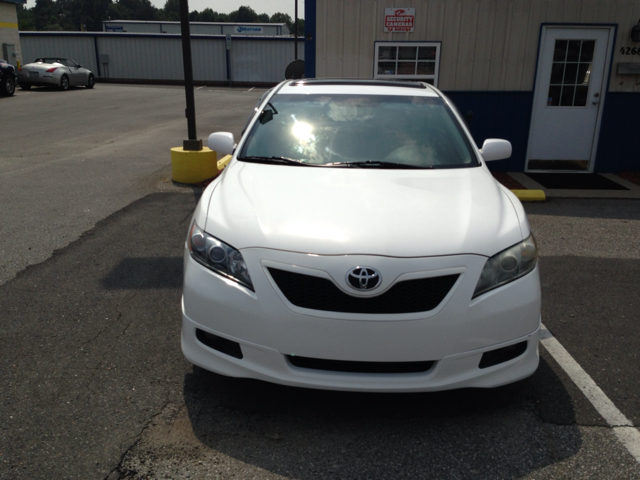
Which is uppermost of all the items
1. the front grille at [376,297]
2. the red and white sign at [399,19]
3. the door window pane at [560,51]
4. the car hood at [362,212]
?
the red and white sign at [399,19]

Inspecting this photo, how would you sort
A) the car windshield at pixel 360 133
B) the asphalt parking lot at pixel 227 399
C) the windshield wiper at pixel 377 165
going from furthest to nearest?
1. the car windshield at pixel 360 133
2. the windshield wiper at pixel 377 165
3. the asphalt parking lot at pixel 227 399

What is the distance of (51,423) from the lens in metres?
2.95

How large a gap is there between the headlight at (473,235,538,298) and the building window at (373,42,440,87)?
6778 millimetres

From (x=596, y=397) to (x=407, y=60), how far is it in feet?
23.1

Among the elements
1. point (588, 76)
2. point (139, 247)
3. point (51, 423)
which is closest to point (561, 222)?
point (588, 76)

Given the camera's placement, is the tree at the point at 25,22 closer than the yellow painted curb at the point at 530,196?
No

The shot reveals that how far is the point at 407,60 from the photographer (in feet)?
30.3

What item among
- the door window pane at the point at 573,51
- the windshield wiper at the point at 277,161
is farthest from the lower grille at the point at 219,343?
the door window pane at the point at 573,51

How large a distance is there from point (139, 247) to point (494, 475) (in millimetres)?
4112

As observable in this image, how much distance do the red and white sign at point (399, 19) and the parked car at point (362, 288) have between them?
633 centimetres

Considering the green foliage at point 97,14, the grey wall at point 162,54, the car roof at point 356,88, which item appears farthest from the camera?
the green foliage at point 97,14

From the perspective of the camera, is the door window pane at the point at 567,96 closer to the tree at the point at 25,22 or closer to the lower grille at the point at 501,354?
the lower grille at the point at 501,354

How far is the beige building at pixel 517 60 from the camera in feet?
29.3

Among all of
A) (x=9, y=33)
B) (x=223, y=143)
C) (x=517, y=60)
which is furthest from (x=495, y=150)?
(x=9, y=33)
